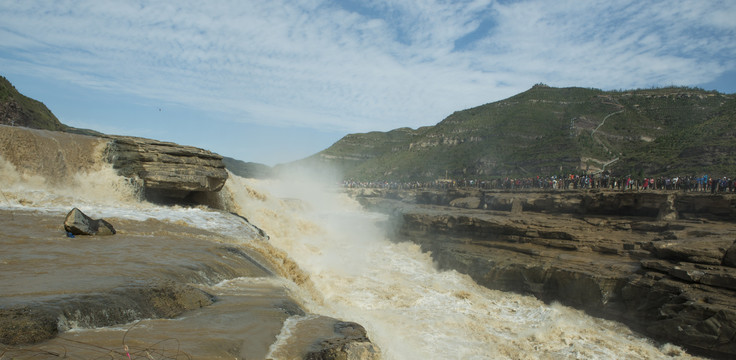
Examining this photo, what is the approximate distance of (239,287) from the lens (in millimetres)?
6078

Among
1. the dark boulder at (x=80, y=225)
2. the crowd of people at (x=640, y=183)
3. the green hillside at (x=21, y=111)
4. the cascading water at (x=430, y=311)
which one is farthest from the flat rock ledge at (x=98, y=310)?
the green hillside at (x=21, y=111)

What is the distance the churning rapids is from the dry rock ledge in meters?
0.52

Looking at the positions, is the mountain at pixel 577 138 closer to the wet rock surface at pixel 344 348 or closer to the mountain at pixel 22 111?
the wet rock surface at pixel 344 348

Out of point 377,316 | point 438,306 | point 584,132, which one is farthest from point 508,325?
point 584,132

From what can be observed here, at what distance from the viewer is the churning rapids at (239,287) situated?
4.17 meters

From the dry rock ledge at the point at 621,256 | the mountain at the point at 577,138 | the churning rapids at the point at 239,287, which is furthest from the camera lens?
the mountain at the point at 577,138

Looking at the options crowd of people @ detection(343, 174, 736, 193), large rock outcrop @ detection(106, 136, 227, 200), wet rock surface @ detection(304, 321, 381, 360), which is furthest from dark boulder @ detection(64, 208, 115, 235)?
crowd of people @ detection(343, 174, 736, 193)

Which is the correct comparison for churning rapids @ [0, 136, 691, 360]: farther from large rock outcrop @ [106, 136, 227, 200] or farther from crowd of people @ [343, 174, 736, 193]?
crowd of people @ [343, 174, 736, 193]

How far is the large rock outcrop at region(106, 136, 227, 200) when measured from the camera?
12305 mm

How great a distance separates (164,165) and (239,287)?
8.10 meters

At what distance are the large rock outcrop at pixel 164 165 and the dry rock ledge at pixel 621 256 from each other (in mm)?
9260

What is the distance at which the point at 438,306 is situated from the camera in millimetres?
11289

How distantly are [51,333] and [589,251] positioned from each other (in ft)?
45.2

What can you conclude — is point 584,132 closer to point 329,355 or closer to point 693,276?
point 693,276
